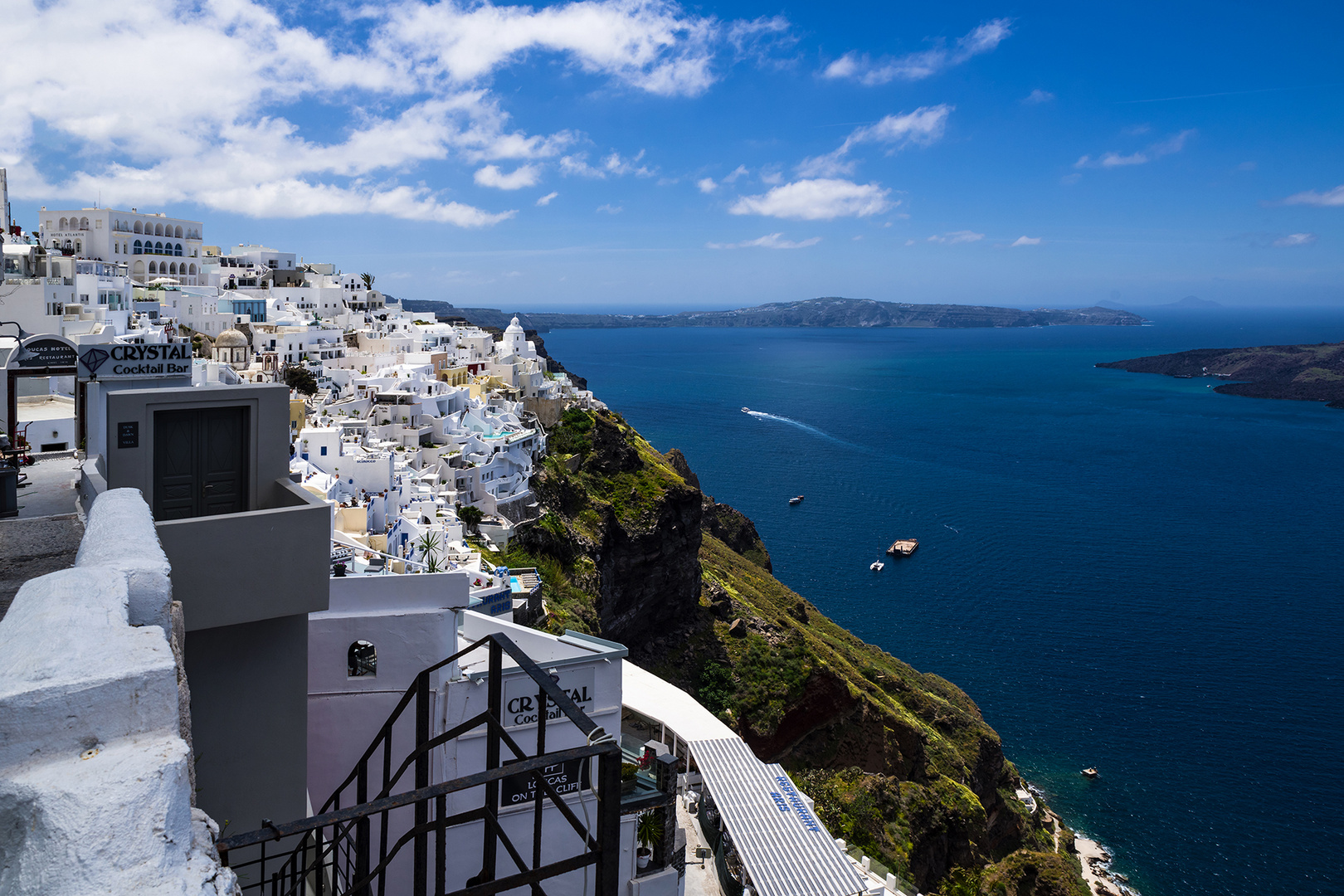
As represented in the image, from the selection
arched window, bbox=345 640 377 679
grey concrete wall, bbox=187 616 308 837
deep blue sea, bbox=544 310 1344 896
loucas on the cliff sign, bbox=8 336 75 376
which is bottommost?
deep blue sea, bbox=544 310 1344 896

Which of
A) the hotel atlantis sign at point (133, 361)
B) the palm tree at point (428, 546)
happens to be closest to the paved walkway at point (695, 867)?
the palm tree at point (428, 546)

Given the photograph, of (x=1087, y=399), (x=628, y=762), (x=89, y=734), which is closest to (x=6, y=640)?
(x=89, y=734)

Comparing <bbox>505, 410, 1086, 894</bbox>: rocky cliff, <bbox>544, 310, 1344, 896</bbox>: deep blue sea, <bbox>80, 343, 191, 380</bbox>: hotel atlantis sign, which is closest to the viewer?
<bbox>80, 343, 191, 380</bbox>: hotel atlantis sign

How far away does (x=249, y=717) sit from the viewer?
630 centimetres

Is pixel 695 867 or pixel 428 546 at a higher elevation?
pixel 428 546

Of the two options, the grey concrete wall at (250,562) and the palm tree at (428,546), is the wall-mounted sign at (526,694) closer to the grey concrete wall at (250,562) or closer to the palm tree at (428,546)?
the grey concrete wall at (250,562)

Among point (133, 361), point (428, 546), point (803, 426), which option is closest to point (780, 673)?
point (428, 546)

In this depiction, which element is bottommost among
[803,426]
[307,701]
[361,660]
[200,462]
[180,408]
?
[803,426]

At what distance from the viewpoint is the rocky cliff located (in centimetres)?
2477

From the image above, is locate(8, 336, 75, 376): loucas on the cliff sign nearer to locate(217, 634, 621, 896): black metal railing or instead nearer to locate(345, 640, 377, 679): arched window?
locate(345, 640, 377, 679): arched window

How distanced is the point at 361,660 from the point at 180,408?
4.18m

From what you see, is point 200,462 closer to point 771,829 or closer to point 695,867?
point 695,867

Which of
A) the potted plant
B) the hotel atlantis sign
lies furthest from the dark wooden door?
the potted plant

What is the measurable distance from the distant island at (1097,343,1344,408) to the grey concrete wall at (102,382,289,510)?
147000 mm
